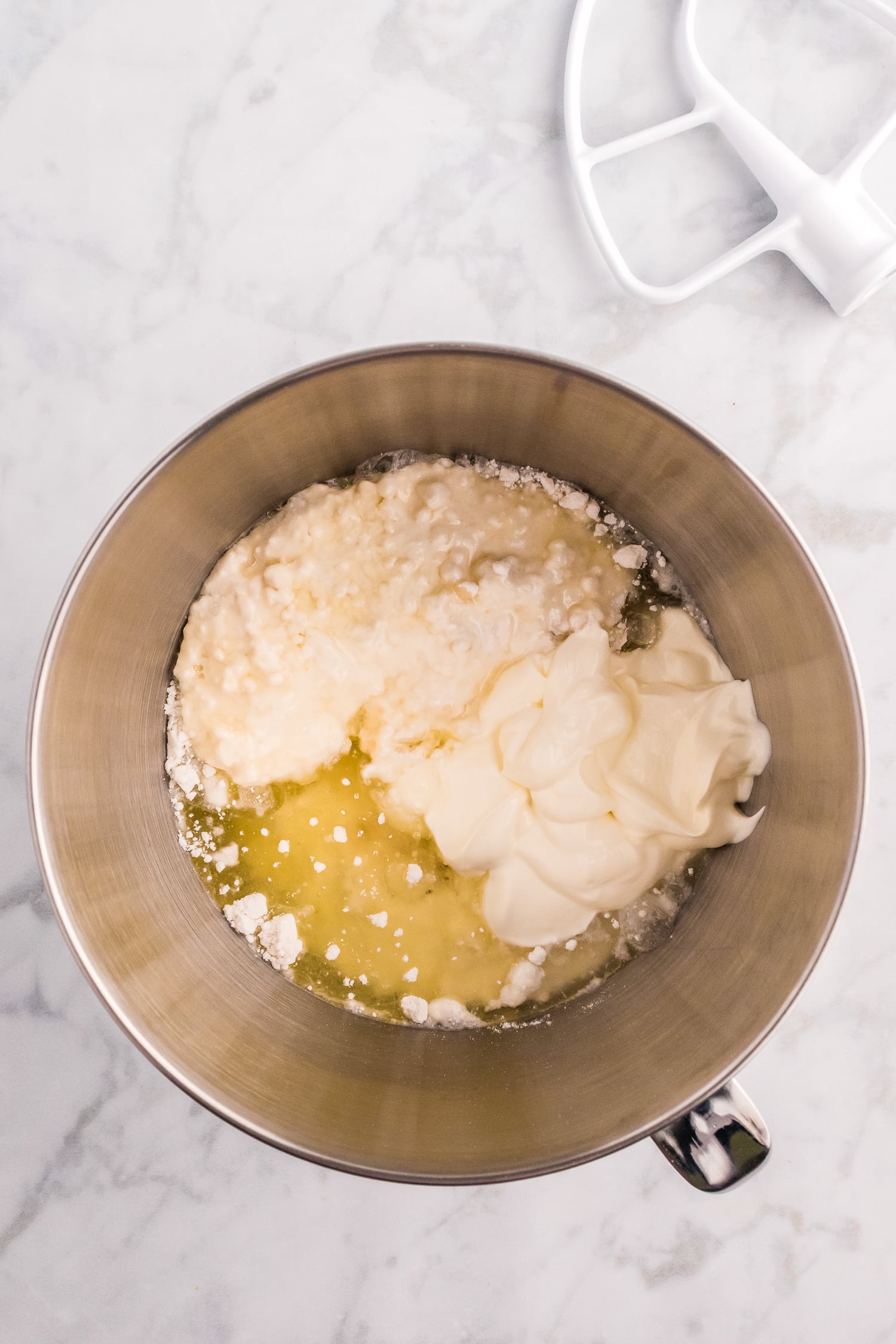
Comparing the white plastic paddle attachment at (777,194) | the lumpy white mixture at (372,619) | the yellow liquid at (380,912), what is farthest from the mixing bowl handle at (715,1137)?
the white plastic paddle attachment at (777,194)

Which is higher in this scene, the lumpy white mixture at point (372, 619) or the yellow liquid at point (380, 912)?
the lumpy white mixture at point (372, 619)

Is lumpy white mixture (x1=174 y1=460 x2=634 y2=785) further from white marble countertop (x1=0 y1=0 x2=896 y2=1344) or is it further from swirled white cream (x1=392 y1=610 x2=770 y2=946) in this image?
white marble countertop (x1=0 y1=0 x2=896 y2=1344)

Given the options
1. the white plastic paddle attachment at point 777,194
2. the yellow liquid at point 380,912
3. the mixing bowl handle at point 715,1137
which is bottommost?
the mixing bowl handle at point 715,1137

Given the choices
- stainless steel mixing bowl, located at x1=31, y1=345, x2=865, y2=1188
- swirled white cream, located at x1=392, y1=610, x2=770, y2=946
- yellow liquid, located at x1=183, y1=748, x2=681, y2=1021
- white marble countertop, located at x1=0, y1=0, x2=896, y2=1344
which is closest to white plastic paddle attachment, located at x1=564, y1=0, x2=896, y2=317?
white marble countertop, located at x1=0, y1=0, x2=896, y2=1344

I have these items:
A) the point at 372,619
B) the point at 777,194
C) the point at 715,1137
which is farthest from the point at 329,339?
the point at 715,1137

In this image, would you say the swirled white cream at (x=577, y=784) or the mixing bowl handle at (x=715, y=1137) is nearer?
the mixing bowl handle at (x=715, y=1137)

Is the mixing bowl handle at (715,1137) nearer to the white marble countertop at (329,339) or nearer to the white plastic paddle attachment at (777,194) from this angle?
the white marble countertop at (329,339)
